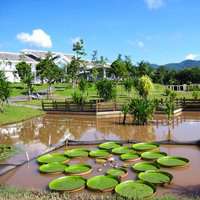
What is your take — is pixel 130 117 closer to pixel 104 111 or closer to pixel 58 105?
pixel 104 111

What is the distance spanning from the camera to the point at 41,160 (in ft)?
41.3

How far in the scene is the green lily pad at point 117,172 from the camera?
10450 mm

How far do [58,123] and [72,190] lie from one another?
47.8 feet

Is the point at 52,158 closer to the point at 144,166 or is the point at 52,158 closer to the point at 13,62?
the point at 144,166

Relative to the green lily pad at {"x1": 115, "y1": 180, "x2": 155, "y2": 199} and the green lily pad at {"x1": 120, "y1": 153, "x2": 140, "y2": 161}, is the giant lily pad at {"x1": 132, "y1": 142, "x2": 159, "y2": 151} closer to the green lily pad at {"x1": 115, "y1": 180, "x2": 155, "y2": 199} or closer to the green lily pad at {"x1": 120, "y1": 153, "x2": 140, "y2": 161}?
the green lily pad at {"x1": 120, "y1": 153, "x2": 140, "y2": 161}

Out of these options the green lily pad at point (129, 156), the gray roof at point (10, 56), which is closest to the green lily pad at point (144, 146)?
the green lily pad at point (129, 156)

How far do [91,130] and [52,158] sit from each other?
7.83 metres

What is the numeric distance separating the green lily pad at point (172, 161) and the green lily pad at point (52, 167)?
3548 millimetres

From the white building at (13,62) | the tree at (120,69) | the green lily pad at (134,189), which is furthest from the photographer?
the white building at (13,62)

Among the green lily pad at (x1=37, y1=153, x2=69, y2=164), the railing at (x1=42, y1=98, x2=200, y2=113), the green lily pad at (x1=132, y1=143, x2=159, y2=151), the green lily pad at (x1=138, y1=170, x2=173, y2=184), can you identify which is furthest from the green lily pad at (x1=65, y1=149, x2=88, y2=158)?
the railing at (x1=42, y1=98, x2=200, y2=113)

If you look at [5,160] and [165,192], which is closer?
[165,192]

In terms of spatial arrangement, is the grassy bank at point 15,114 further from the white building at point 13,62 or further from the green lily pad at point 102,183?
the white building at point 13,62

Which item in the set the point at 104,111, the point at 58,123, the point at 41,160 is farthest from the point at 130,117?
the point at 41,160

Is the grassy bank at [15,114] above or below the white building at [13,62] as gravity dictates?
below
